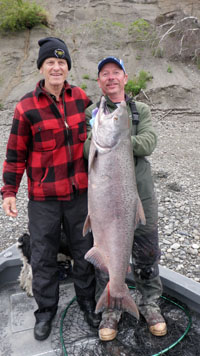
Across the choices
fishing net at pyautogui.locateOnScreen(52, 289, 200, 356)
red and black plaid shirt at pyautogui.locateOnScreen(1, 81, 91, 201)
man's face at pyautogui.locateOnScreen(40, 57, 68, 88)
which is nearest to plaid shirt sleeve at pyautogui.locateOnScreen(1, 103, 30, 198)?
red and black plaid shirt at pyautogui.locateOnScreen(1, 81, 91, 201)

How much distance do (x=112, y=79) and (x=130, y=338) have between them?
8.58ft

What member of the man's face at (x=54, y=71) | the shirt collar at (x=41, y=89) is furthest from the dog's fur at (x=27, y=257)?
the man's face at (x=54, y=71)

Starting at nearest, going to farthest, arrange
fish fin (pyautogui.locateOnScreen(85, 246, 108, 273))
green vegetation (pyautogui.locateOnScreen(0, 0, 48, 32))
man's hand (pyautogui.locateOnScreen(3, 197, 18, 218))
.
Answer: fish fin (pyautogui.locateOnScreen(85, 246, 108, 273))
man's hand (pyautogui.locateOnScreen(3, 197, 18, 218))
green vegetation (pyautogui.locateOnScreen(0, 0, 48, 32))

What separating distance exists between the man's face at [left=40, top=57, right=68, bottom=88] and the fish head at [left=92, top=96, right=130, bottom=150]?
2.45 feet

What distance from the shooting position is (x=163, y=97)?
1489 centimetres

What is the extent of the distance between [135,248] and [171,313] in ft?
3.32

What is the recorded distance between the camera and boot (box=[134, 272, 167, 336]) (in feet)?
10.9

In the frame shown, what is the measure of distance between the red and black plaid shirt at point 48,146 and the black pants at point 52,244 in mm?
132

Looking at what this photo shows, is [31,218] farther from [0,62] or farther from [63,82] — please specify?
[0,62]

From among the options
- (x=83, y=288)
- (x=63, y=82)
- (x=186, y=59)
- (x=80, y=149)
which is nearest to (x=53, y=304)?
(x=83, y=288)

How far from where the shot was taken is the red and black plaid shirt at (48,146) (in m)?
2.97

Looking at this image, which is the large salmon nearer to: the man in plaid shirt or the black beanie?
the man in plaid shirt

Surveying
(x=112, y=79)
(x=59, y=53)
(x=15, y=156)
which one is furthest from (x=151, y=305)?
(x=59, y=53)

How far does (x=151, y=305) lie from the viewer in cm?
343
